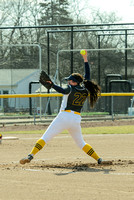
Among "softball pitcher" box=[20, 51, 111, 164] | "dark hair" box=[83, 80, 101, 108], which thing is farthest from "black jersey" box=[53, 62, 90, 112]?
"dark hair" box=[83, 80, 101, 108]

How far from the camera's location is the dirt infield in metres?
6.48

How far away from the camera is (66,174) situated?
805cm

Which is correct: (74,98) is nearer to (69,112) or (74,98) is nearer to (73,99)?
(73,99)

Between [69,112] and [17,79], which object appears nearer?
[69,112]

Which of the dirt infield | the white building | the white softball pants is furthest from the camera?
the white building

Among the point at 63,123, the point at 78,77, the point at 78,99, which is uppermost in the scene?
the point at 78,77

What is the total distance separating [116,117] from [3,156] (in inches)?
485

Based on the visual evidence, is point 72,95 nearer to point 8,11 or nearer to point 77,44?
point 77,44

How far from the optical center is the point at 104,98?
905 inches

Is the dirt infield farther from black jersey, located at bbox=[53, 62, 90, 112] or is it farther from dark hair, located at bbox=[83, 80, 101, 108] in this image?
dark hair, located at bbox=[83, 80, 101, 108]

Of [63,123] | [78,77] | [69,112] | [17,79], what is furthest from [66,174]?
[17,79]

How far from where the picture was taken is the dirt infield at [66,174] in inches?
255

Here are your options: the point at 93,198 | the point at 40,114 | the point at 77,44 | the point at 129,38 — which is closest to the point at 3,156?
the point at 93,198

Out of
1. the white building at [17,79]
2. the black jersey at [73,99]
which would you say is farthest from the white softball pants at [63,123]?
A: the white building at [17,79]
